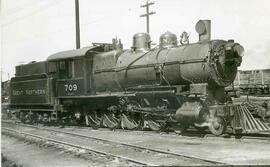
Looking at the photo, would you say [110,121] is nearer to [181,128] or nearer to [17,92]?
[181,128]

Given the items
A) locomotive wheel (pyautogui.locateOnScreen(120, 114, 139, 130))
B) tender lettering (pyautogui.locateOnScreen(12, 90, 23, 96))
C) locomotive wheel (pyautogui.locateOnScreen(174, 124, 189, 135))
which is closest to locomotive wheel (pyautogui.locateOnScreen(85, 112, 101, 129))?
locomotive wheel (pyautogui.locateOnScreen(120, 114, 139, 130))

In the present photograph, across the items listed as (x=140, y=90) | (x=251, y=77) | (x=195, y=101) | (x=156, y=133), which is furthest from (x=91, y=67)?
(x=251, y=77)

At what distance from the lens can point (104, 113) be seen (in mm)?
16391

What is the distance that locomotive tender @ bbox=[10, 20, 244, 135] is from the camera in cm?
1234

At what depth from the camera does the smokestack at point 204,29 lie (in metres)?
12.9

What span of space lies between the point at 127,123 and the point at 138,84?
1649 millimetres

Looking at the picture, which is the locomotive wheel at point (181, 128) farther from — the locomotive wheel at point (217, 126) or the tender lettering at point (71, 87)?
the tender lettering at point (71, 87)

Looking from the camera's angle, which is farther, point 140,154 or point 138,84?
point 138,84

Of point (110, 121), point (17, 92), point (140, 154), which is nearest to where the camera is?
point (140, 154)

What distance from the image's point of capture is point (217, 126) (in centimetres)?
1230

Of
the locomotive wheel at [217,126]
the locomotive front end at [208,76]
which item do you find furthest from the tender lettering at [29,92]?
the locomotive wheel at [217,126]

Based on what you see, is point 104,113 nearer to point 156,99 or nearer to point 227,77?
point 156,99

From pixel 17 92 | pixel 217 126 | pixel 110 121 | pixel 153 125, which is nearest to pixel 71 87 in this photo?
pixel 110 121

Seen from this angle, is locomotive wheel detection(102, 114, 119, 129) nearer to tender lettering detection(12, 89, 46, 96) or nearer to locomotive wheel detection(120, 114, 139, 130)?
locomotive wheel detection(120, 114, 139, 130)
